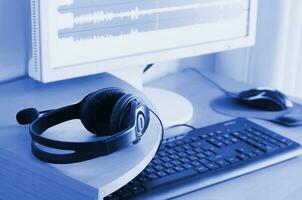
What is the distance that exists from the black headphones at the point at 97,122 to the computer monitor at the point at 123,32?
0.44 feet

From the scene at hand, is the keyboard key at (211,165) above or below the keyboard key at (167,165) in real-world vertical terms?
below

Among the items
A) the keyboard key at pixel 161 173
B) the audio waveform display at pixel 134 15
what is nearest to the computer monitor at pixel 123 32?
the audio waveform display at pixel 134 15

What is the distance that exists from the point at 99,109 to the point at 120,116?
0.14 ft

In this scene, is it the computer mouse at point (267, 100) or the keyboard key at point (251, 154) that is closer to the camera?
the keyboard key at point (251, 154)

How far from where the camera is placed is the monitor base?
1069 mm

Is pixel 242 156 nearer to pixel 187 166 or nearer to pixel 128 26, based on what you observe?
pixel 187 166

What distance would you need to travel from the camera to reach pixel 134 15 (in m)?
0.99

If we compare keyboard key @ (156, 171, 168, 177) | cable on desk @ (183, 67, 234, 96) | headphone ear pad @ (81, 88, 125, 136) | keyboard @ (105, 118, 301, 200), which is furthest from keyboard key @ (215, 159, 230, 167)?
cable on desk @ (183, 67, 234, 96)

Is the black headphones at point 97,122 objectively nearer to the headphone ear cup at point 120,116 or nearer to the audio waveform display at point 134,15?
the headphone ear cup at point 120,116

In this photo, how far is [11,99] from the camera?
93cm

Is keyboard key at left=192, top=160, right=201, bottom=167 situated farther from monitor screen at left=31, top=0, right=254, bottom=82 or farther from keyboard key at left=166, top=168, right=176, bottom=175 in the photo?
monitor screen at left=31, top=0, right=254, bottom=82

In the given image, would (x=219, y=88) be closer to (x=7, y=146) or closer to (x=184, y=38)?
(x=184, y=38)

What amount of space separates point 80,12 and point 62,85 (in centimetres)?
15

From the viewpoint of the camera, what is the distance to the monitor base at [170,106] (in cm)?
107
